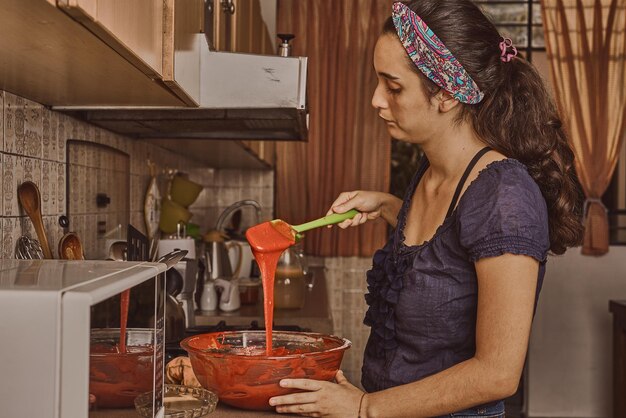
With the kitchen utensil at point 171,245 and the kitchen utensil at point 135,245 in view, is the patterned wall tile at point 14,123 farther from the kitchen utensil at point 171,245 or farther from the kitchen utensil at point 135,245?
the kitchen utensil at point 171,245

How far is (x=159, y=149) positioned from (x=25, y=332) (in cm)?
234

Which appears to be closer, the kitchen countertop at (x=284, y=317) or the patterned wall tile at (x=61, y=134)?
the patterned wall tile at (x=61, y=134)

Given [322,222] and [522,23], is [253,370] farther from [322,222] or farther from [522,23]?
[522,23]

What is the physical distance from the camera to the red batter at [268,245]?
1.38m


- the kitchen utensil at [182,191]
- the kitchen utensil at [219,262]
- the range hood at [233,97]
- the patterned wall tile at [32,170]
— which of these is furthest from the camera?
the kitchen utensil at [182,191]

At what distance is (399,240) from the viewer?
4.94 feet

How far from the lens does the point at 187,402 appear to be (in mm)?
1264

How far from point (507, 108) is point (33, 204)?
3.14 ft

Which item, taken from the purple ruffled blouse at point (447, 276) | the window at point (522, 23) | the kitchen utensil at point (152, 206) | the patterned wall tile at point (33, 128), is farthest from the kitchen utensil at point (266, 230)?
the window at point (522, 23)

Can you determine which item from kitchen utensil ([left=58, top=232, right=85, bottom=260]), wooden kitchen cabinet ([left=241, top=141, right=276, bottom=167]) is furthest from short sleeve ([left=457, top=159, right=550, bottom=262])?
wooden kitchen cabinet ([left=241, top=141, right=276, bottom=167])

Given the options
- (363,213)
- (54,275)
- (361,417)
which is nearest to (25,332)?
(54,275)

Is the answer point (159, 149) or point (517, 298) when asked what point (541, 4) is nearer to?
point (159, 149)

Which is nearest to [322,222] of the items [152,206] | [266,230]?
[266,230]

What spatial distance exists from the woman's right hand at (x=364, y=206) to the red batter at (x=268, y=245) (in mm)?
296
